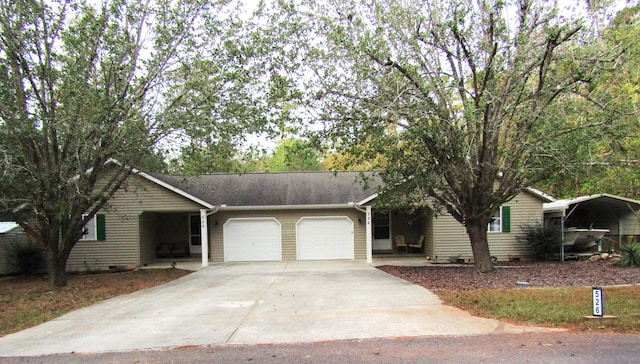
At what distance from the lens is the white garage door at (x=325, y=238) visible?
18.1 metres

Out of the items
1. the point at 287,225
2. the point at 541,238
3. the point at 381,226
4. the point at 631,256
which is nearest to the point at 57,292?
the point at 287,225

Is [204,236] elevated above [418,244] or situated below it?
above

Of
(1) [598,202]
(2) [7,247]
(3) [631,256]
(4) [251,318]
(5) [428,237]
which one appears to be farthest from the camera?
(5) [428,237]

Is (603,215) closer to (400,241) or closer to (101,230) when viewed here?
(400,241)

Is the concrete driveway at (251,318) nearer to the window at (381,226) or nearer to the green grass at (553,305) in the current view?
the green grass at (553,305)

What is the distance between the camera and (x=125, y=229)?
1720 centimetres

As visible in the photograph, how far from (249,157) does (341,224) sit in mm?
6561

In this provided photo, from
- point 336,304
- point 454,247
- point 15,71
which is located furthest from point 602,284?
point 15,71

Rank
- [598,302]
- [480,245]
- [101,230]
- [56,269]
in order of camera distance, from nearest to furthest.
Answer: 1. [598,302]
2. [56,269]
3. [480,245]
4. [101,230]

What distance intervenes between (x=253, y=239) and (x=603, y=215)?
1407 centimetres

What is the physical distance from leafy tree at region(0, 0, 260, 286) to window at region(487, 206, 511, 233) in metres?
11.2

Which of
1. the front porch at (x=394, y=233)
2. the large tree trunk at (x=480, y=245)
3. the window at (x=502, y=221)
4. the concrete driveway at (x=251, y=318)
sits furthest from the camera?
the front porch at (x=394, y=233)

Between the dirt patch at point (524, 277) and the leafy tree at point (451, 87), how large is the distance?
2.22m

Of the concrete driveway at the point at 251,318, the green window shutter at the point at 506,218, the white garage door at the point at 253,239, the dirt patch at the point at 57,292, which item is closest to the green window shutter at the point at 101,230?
the dirt patch at the point at 57,292
